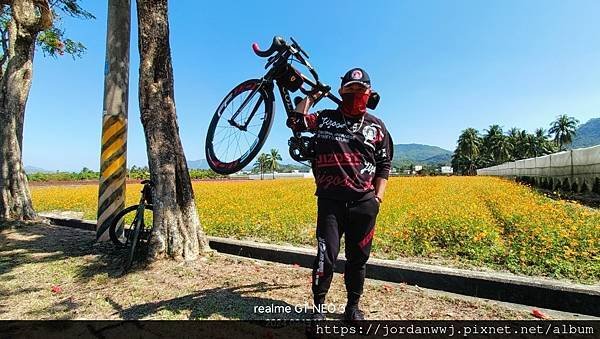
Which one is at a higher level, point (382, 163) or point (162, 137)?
point (162, 137)

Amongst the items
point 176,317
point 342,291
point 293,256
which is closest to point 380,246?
point 293,256

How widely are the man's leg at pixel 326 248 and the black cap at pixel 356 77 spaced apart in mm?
1057

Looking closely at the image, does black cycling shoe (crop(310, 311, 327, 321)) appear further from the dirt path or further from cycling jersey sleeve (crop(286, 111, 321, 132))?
cycling jersey sleeve (crop(286, 111, 321, 132))

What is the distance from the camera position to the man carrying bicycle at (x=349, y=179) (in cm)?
328

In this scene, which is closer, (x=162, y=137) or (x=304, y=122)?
(x=304, y=122)

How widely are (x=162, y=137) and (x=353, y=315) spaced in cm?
376

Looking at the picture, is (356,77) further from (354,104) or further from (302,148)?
(302,148)

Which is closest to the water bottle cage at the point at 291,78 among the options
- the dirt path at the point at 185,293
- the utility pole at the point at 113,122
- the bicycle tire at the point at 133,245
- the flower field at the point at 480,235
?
the dirt path at the point at 185,293

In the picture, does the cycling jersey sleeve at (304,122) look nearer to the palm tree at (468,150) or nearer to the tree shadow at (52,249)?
the tree shadow at (52,249)

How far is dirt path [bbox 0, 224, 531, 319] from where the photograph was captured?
373 cm

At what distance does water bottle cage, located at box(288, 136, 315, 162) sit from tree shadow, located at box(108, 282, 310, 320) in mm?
1521

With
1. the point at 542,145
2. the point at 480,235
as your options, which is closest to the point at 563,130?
the point at 542,145

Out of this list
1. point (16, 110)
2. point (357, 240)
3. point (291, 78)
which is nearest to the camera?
point (357, 240)

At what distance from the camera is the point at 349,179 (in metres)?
3.26
